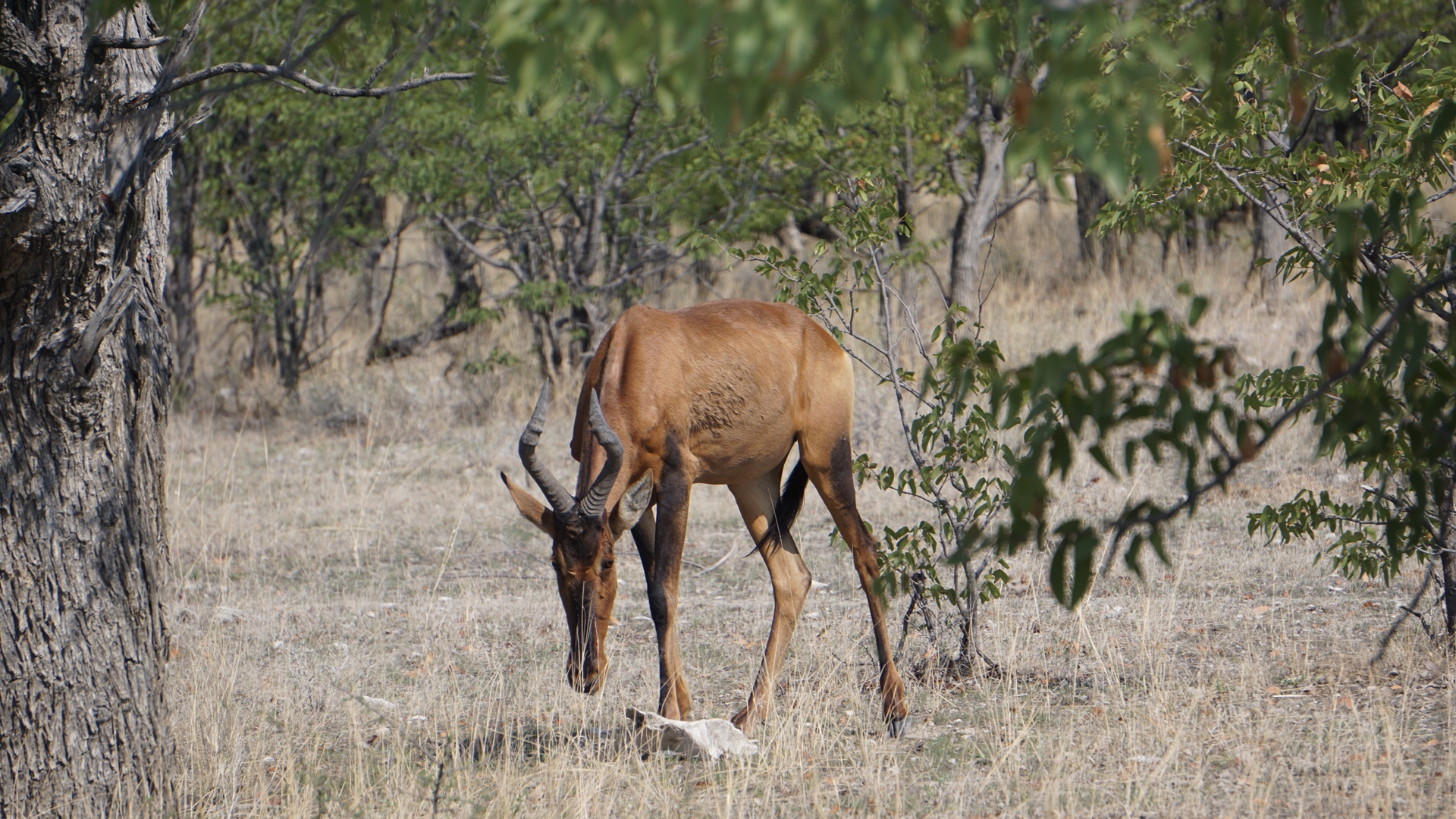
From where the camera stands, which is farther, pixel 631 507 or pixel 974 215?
pixel 974 215

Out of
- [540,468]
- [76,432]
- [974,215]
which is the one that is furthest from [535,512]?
[974,215]

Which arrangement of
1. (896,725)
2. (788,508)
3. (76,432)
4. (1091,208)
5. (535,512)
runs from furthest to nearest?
(1091,208) < (788,508) < (535,512) < (896,725) < (76,432)

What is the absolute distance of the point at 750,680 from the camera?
19.6 ft

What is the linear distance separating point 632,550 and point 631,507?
4.10 m

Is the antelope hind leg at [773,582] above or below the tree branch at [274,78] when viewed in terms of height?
below

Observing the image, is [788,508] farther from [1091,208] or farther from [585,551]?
[1091,208]

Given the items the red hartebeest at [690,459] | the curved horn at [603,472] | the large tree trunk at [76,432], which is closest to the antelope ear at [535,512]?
the red hartebeest at [690,459]

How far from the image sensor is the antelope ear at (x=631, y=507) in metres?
5.12

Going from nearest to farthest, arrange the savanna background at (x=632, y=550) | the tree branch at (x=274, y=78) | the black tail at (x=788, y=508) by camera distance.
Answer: the tree branch at (x=274, y=78), the savanna background at (x=632, y=550), the black tail at (x=788, y=508)

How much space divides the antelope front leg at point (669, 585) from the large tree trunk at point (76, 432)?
1.92 metres

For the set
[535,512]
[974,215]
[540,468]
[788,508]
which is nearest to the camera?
[540,468]

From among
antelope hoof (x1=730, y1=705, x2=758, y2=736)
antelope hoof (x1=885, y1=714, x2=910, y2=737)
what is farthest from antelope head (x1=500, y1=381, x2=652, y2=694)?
antelope hoof (x1=885, y1=714, x2=910, y2=737)

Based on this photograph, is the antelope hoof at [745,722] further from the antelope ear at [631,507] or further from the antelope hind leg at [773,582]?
the antelope ear at [631,507]

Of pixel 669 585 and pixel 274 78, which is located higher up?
pixel 274 78
